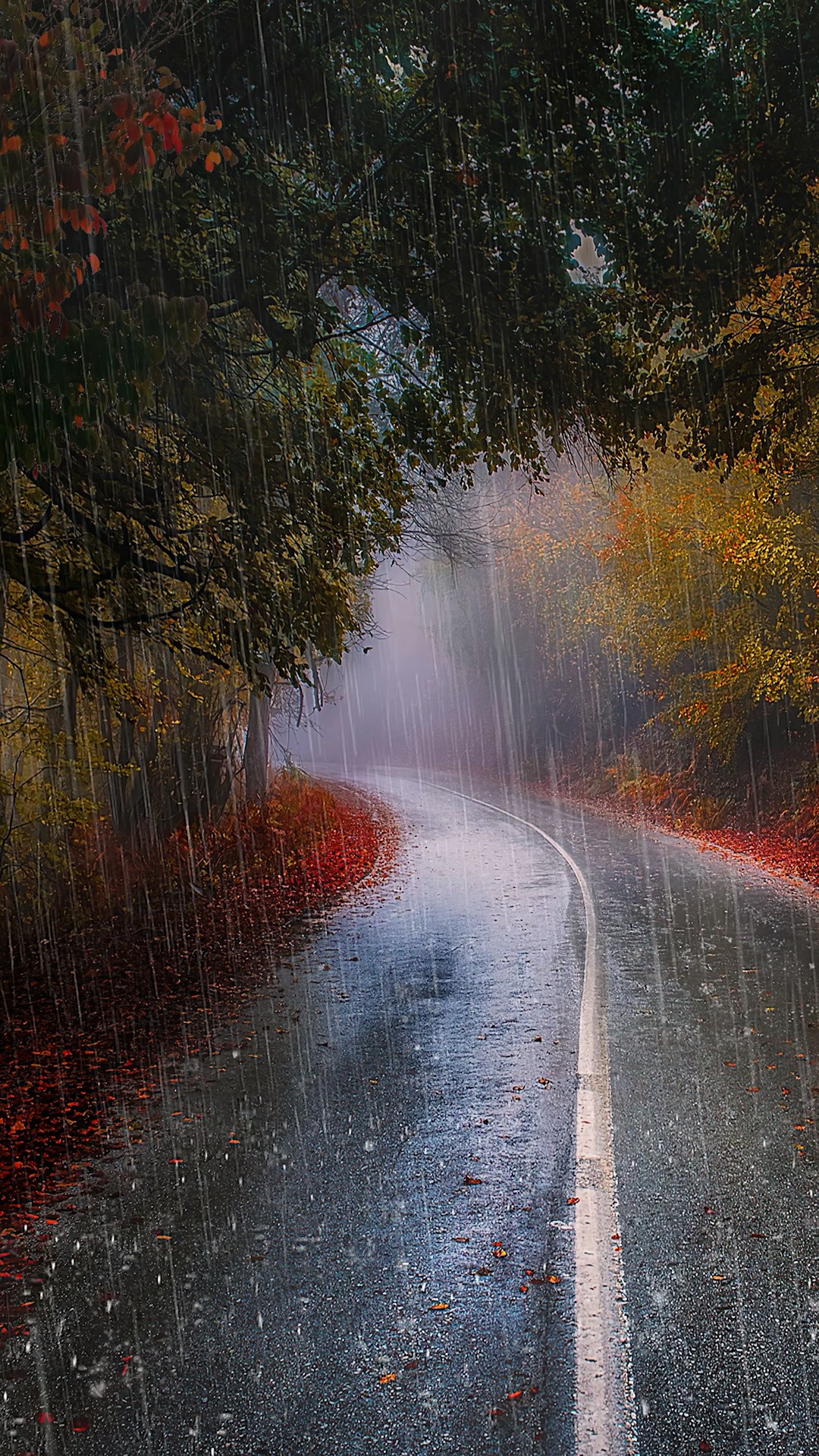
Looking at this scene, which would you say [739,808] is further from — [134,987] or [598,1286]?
[598,1286]

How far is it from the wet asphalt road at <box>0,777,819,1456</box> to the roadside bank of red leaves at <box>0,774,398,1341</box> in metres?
0.30

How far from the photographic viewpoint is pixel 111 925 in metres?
12.8

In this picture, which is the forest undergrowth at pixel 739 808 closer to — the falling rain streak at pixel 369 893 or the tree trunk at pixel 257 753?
the falling rain streak at pixel 369 893

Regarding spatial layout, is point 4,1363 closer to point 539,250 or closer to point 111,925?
point 539,250

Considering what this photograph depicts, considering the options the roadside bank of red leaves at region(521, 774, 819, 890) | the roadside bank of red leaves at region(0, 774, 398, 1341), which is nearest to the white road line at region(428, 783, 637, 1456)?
the roadside bank of red leaves at region(0, 774, 398, 1341)

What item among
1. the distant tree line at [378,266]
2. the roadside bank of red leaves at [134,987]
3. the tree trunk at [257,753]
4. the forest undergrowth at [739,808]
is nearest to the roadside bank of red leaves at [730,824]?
the forest undergrowth at [739,808]

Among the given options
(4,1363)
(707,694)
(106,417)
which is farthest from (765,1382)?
(707,694)

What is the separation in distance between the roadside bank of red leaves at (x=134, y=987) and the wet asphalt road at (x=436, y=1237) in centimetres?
30

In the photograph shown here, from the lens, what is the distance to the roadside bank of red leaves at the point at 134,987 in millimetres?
5961

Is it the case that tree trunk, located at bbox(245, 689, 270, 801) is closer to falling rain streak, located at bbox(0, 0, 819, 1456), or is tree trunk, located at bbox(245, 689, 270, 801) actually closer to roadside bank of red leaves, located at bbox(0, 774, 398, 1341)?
roadside bank of red leaves, located at bbox(0, 774, 398, 1341)

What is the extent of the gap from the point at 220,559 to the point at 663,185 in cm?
434

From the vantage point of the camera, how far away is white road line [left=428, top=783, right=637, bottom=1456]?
3234 millimetres

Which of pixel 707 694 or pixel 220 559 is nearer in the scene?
pixel 220 559

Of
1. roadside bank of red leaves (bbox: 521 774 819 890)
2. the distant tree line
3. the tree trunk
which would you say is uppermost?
the distant tree line
